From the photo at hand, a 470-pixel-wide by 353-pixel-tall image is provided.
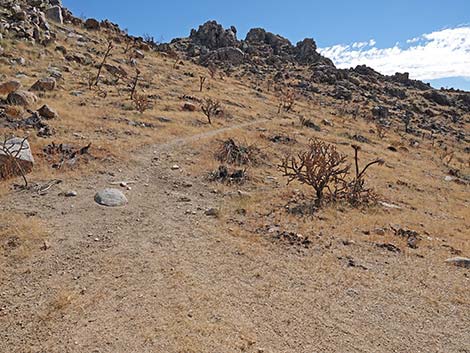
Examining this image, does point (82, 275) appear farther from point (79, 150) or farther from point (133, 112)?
point (133, 112)

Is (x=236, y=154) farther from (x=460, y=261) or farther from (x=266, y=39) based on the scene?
(x=266, y=39)

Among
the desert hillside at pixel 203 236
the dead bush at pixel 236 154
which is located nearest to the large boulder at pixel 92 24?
the desert hillside at pixel 203 236

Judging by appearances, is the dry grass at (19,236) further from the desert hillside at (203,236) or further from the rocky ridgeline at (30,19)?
the rocky ridgeline at (30,19)

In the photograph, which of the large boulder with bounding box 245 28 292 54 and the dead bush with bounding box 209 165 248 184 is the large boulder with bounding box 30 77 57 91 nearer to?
the dead bush with bounding box 209 165 248 184

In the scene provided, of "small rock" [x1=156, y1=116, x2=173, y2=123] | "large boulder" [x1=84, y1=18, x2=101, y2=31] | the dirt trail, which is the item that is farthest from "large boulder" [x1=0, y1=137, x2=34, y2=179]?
"large boulder" [x1=84, y1=18, x2=101, y2=31]

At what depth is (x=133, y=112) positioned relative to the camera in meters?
15.9

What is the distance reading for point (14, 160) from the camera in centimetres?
833

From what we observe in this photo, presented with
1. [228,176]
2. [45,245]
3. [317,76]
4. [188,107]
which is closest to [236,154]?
[228,176]

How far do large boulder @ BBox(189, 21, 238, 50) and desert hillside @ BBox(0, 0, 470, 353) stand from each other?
3953cm

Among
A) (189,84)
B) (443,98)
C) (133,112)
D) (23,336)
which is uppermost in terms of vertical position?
(443,98)

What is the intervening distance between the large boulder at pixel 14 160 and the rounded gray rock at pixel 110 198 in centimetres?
200

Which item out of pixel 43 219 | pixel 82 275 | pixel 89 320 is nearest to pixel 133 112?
pixel 43 219

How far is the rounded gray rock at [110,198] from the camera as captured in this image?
7.67 m

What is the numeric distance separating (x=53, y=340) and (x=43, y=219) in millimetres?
3421
